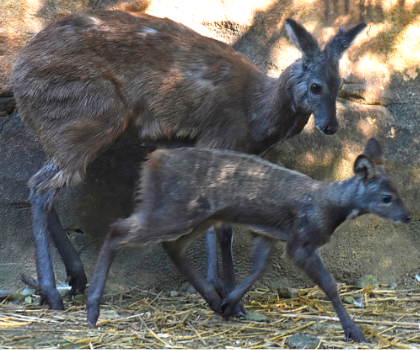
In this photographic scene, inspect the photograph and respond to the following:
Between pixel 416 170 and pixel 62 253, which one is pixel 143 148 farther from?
pixel 416 170

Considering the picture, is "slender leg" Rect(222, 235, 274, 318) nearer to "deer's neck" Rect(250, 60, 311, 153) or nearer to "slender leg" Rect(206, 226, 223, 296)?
"slender leg" Rect(206, 226, 223, 296)

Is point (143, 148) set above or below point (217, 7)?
below

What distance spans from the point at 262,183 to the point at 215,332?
1304mm

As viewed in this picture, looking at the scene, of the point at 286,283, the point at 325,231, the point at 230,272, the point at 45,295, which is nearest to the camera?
the point at 325,231

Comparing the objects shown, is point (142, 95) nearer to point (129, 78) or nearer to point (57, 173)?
point (129, 78)

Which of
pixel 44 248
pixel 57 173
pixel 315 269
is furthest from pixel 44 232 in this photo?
pixel 315 269

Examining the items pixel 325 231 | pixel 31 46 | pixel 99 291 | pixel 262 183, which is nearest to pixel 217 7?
pixel 31 46

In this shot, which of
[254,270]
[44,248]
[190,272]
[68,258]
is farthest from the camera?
[68,258]

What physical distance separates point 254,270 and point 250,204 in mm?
574

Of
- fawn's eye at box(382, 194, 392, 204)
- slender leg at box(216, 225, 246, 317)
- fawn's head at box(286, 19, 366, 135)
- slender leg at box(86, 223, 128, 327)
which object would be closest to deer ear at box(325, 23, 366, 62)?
fawn's head at box(286, 19, 366, 135)

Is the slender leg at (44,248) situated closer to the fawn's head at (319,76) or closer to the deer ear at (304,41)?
the fawn's head at (319,76)

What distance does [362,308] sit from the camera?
5.66 meters

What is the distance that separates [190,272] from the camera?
5152 millimetres

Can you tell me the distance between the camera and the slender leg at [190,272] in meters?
5.14
